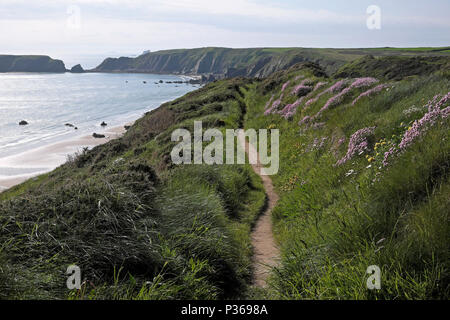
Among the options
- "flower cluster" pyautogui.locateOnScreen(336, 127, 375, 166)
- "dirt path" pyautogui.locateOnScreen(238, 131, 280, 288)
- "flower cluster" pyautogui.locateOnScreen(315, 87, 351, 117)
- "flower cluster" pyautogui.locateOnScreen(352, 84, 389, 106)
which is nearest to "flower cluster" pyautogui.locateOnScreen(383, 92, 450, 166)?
"flower cluster" pyautogui.locateOnScreen(336, 127, 375, 166)

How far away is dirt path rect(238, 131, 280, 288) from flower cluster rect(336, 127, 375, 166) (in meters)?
2.46

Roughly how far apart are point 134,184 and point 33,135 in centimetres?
4576

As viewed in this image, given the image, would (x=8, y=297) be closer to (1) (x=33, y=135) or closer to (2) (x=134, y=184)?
(2) (x=134, y=184)

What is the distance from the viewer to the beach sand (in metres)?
28.4

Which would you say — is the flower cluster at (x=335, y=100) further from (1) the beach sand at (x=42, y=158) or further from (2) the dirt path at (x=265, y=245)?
(1) the beach sand at (x=42, y=158)

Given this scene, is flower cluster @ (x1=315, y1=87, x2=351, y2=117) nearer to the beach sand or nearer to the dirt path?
the dirt path

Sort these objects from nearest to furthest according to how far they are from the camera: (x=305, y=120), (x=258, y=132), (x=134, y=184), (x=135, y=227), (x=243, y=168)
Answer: (x=135, y=227), (x=134, y=184), (x=243, y=168), (x=305, y=120), (x=258, y=132)

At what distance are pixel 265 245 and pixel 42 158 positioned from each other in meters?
32.8

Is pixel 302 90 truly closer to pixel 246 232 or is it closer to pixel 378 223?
pixel 246 232

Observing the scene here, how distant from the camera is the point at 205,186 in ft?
31.0

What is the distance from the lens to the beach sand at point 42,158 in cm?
2839

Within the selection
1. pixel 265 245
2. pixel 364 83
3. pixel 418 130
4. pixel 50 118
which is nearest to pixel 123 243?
pixel 265 245

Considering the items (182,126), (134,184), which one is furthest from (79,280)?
(182,126)

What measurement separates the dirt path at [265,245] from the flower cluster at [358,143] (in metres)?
2.46
